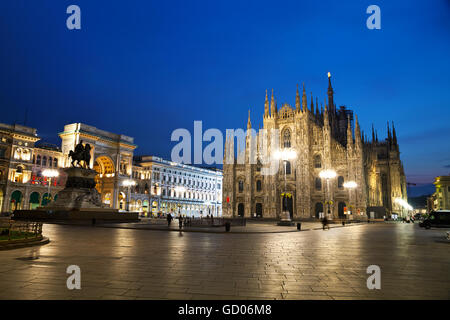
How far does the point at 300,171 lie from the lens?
188 feet

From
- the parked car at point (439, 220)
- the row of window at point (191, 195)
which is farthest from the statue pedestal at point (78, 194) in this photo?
the row of window at point (191, 195)

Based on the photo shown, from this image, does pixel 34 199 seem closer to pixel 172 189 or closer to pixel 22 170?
pixel 22 170

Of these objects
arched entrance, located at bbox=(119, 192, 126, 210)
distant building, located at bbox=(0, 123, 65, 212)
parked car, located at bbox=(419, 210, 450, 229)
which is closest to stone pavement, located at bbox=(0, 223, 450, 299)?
parked car, located at bbox=(419, 210, 450, 229)

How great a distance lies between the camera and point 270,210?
5794cm

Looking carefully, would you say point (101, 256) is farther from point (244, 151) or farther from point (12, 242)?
point (244, 151)

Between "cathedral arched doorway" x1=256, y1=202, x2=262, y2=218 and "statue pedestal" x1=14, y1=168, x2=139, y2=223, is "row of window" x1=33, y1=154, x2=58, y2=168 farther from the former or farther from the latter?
"cathedral arched doorway" x1=256, y1=202, x2=262, y2=218

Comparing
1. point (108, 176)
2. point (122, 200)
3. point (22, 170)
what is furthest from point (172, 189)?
point (22, 170)

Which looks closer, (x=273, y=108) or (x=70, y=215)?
(x=70, y=215)

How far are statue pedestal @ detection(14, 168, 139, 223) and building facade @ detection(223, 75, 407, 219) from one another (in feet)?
102

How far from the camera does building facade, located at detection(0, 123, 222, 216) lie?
55.8 meters

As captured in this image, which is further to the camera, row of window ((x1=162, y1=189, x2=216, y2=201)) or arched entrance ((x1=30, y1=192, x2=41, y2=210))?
row of window ((x1=162, y1=189, x2=216, y2=201))

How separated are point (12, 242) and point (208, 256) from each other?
21.6ft

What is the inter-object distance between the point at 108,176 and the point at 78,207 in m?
39.6
